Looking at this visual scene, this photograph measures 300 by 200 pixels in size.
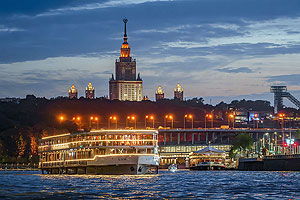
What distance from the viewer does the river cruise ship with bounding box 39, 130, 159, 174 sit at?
5276 inches

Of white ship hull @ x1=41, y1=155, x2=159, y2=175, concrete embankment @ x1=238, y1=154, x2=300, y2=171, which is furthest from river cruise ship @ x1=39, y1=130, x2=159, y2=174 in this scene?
concrete embankment @ x1=238, y1=154, x2=300, y2=171

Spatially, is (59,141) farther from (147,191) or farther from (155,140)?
(147,191)

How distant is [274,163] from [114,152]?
5041 centimetres

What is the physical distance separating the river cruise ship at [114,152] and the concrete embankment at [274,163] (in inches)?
1413

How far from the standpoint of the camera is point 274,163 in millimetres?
173250

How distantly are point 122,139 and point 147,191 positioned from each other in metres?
46.8

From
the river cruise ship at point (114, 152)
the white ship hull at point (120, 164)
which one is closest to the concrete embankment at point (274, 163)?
the river cruise ship at point (114, 152)

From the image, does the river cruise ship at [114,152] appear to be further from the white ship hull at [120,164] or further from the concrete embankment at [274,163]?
the concrete embankment at [274,163]

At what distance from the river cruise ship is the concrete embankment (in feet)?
118

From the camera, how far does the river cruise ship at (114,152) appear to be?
134 metres

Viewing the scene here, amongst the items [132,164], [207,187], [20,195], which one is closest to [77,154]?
[132,164]

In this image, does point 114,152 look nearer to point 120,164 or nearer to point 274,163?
point 120,164

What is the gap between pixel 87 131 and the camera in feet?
464

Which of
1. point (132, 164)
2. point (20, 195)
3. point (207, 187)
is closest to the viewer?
point (20, 195)
